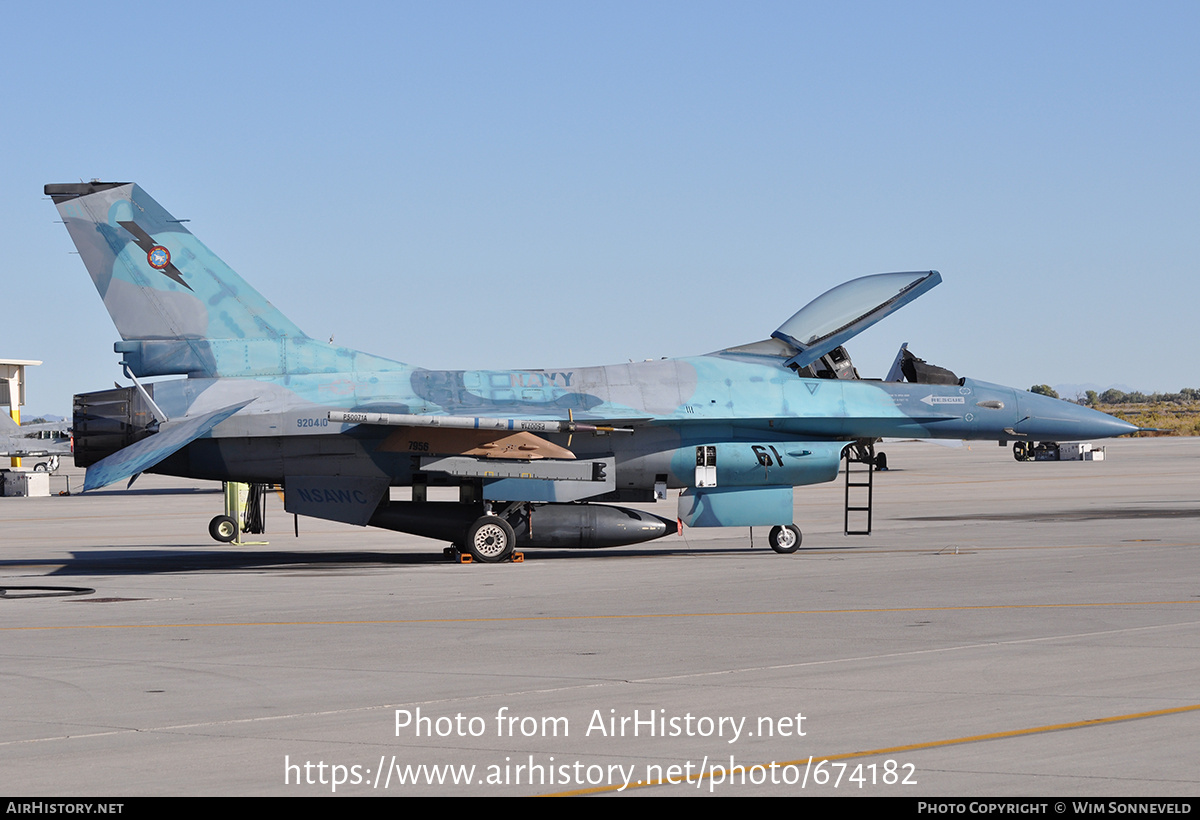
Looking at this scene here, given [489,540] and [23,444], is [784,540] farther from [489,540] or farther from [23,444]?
[23,444]

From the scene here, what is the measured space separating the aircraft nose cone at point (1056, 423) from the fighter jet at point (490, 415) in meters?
0.04

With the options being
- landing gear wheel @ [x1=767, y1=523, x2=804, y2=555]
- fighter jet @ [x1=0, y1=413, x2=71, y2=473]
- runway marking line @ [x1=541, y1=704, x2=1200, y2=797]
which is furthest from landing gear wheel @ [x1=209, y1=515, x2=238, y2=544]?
fighter jet @ [x1=0, y1=413, x2=71, y2=473]

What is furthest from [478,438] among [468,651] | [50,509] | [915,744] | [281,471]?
[50,509]

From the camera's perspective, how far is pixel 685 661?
33.2ft

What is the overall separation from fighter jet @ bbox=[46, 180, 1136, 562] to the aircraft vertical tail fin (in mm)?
23

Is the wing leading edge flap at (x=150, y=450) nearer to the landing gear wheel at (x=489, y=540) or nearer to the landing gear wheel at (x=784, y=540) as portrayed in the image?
the landing gear wheel at (x=489, y=540)

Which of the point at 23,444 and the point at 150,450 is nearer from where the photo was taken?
the point at 150,450

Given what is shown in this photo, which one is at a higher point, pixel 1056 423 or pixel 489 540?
pixel 1056 423

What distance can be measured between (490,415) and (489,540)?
2044 millimetres

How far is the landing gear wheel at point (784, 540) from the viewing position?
2125 centimetres

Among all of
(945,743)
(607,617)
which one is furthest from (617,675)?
(607,617)

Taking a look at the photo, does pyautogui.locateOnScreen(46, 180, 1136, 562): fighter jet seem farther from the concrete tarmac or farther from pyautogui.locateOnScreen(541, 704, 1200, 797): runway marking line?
pyautogui.locateOnScreen(541, 704, 1200, 797): runway marking line

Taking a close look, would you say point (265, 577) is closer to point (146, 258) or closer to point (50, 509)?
point (146, 258)

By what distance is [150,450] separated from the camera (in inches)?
722
